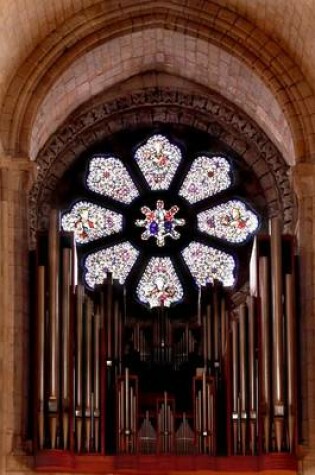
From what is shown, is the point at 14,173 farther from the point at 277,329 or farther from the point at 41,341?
the point at 277,329

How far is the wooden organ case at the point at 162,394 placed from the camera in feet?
76.5

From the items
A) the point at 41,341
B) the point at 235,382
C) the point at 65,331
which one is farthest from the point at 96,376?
the point at 235,382

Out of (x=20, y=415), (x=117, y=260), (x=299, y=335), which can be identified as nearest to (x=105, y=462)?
(x=20, y=415)

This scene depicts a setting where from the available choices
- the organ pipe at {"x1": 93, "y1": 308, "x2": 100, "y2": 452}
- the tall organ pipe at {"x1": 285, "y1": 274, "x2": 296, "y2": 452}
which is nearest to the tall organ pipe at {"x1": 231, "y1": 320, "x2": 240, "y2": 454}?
the tall organ pipe at {"x1": 285, "y1": 274, "x2": 296, "y2": 452}

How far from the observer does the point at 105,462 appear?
76.5 ft

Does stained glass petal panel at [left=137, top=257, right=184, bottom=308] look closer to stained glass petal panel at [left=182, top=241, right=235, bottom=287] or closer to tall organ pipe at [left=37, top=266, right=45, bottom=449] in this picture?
stained glass petal panel at [left=182, top=241, right=235, bottom=287]

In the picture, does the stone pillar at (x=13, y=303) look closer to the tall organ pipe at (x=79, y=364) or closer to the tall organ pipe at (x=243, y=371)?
the tall organ pipe at (x=79, y=364)

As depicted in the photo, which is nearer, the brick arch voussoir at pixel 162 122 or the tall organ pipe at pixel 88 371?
the tall organ pipe at pixel 88 371

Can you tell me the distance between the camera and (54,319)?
77.8 feet

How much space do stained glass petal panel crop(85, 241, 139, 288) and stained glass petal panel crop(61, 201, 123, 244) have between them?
23cm

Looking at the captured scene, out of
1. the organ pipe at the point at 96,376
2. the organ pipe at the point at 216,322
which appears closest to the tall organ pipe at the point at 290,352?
the organ pipe at the point at 216,322

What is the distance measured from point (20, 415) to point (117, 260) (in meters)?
4.60

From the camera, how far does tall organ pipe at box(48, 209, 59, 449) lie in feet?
76.7

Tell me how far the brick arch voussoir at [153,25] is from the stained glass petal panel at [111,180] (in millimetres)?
3172
